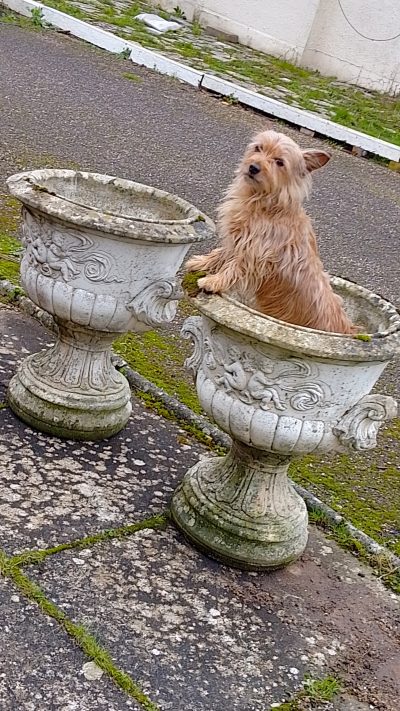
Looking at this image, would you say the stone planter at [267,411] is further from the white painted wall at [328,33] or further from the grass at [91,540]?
the white painted wall at [328,33]

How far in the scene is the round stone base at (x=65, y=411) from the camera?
390 cm

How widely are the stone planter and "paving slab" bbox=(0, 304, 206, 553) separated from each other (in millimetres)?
259

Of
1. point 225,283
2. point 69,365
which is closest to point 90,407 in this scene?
point 69,365

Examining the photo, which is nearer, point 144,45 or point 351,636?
point 351,636

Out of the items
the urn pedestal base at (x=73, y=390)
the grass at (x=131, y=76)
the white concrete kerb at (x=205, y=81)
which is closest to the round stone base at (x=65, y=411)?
the urn pedestal base at (x=73, y=390)

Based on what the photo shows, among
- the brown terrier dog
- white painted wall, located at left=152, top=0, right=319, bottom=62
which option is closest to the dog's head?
the brown terrier dog

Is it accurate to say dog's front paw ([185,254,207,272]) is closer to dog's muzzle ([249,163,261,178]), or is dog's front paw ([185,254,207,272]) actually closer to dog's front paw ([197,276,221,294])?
dog's front paw ([197,276,221,294])

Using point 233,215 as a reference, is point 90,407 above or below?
below

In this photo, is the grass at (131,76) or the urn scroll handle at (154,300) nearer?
the urn scroll handle at (154,300)

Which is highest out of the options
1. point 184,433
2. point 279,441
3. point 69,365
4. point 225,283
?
point 225,283

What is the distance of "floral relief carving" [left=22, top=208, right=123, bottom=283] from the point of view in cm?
361

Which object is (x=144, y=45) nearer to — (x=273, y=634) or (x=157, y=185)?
(x=157, y=185)

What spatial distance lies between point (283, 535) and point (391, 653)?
565mm

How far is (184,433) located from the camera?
4352 mm
